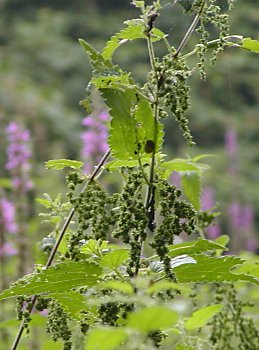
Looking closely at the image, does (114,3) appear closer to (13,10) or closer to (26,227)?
(13,10)

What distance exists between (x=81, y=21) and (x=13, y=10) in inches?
57.5

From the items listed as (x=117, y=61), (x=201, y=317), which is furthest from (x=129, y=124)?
(x=117, y=61)

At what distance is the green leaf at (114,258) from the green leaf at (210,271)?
0.07 metres

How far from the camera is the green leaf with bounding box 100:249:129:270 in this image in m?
0.85

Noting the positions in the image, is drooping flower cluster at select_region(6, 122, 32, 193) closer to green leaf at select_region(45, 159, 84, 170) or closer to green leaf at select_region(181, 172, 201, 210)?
green leaf at select_region(181, 172, 201, 210)

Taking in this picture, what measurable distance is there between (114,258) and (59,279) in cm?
6

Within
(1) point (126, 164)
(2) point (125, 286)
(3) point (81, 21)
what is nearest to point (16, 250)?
(1) point (126, 164)

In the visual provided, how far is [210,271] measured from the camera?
35.5 inches

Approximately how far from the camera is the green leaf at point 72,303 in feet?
3.02

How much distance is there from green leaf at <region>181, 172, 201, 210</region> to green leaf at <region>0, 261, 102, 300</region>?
1.03 feet

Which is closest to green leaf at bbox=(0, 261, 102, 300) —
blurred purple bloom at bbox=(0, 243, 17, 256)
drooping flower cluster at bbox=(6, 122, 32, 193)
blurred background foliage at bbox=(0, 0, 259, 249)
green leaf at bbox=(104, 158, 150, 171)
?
green leaf at bbox=(104, 158, 150, 171)

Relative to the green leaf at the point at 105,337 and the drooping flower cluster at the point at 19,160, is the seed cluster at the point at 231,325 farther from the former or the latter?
the drooping flower cluster at the point at 19,160

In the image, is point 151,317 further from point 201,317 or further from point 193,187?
point 193,187

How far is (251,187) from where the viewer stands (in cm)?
1093
